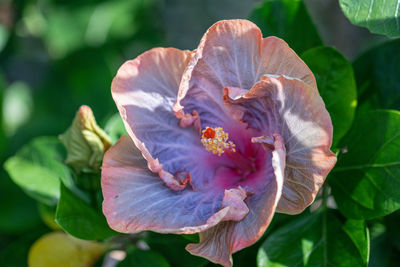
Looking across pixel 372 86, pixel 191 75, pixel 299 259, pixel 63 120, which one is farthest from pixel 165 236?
pixel 63 120

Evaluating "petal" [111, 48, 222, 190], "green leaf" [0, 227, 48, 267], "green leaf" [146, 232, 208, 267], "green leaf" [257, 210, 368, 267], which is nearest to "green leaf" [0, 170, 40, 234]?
"green leaf" [0, 227, 48, 267]

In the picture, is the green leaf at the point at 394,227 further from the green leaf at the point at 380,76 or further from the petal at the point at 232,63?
the petal at the point at 232,63

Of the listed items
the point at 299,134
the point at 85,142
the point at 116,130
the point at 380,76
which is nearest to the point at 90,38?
the point at 116,130

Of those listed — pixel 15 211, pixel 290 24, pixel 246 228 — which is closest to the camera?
pixel 246 228

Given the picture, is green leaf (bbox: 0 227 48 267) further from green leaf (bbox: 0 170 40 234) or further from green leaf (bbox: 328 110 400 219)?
green leaf (bbox: 328 110 400 219)

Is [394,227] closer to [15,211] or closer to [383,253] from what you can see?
[383,253]

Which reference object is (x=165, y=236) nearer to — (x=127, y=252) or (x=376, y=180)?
(x=127, y=252)
